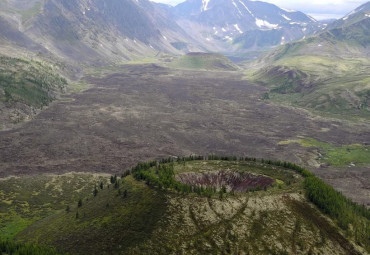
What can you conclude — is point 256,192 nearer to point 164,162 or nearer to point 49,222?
point 164,162

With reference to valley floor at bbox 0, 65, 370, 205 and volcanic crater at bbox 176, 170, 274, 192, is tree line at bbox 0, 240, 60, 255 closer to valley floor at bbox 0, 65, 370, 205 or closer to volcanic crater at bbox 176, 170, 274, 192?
volcanic crater at bbox 176, 170, 274, 192

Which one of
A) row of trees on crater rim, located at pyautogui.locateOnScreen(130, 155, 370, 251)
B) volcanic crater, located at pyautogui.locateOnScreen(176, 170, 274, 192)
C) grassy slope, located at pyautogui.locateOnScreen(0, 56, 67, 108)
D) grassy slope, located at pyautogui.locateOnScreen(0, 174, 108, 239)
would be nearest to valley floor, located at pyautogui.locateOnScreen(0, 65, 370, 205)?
grassy slope, located at pyautogui.locateOnScreen(0, 174, 108, 239)

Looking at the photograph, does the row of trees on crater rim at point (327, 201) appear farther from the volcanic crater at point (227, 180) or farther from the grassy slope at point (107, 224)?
the volcanic crater at point (227, 180)

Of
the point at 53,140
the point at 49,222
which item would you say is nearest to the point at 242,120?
the point at 53,140

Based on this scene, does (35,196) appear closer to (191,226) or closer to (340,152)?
(191,226)

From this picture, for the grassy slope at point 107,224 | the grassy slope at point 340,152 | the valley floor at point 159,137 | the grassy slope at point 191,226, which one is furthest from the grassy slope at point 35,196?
the grassy slope at point 340,152

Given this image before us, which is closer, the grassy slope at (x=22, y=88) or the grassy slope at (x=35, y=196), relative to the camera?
the grassy slope at (x=35, y=196)

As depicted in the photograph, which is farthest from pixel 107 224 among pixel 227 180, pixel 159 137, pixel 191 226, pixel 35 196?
pixel 159 137
